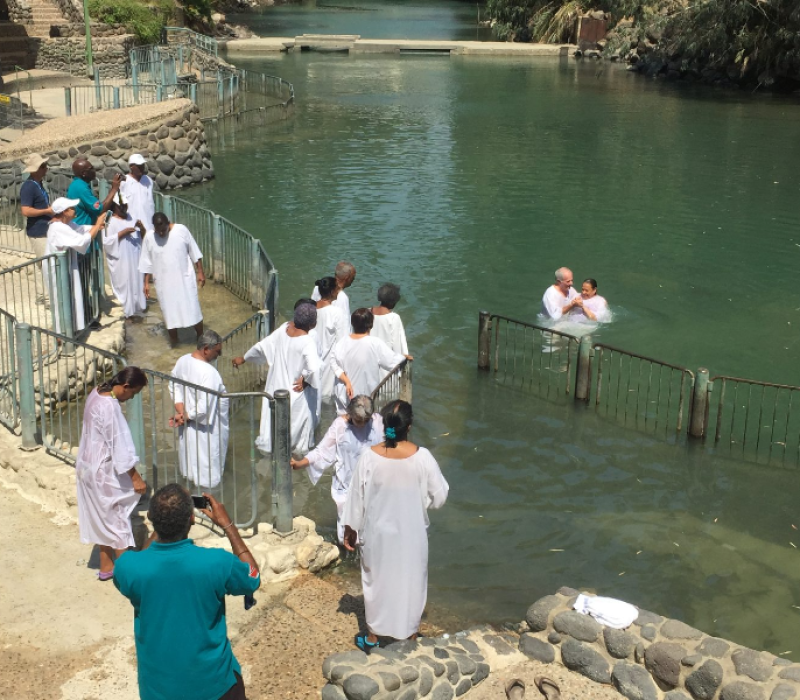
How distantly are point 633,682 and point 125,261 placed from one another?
906cm

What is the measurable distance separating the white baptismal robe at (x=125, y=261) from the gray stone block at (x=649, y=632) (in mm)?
8792

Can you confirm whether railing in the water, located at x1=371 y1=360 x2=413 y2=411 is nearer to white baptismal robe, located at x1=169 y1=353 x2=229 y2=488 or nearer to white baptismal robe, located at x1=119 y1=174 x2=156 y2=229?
white baptismal robe, located at x1=169 y1=353 x2=229 y2=488

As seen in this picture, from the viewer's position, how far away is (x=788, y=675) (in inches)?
258

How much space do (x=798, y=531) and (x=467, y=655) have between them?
4671 mm

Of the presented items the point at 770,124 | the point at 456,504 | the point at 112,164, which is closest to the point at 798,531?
the point at 456,504

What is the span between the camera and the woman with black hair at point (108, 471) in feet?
24.0

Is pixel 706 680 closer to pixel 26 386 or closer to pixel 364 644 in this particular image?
pixel 364 644

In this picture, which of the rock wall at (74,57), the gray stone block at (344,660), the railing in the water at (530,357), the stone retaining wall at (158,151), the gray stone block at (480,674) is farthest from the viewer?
the rock wall at (74,57)

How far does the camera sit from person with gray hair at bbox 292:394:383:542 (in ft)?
25.7

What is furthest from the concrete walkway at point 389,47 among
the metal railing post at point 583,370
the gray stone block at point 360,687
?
the gray stone block at point 360,687

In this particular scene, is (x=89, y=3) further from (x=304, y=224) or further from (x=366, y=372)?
(x=366, y=372)

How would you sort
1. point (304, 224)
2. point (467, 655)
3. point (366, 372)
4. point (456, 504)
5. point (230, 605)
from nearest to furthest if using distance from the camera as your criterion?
point (467, 655)
point (230, 605)
point (366, 372)
point (456, 504)
point (304, 224)

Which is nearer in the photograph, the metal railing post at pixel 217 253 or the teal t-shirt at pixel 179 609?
the teal t-shirt at pixel 179 609

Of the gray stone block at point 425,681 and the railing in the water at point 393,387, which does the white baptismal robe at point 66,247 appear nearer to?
the railing in the water at point 393,387
